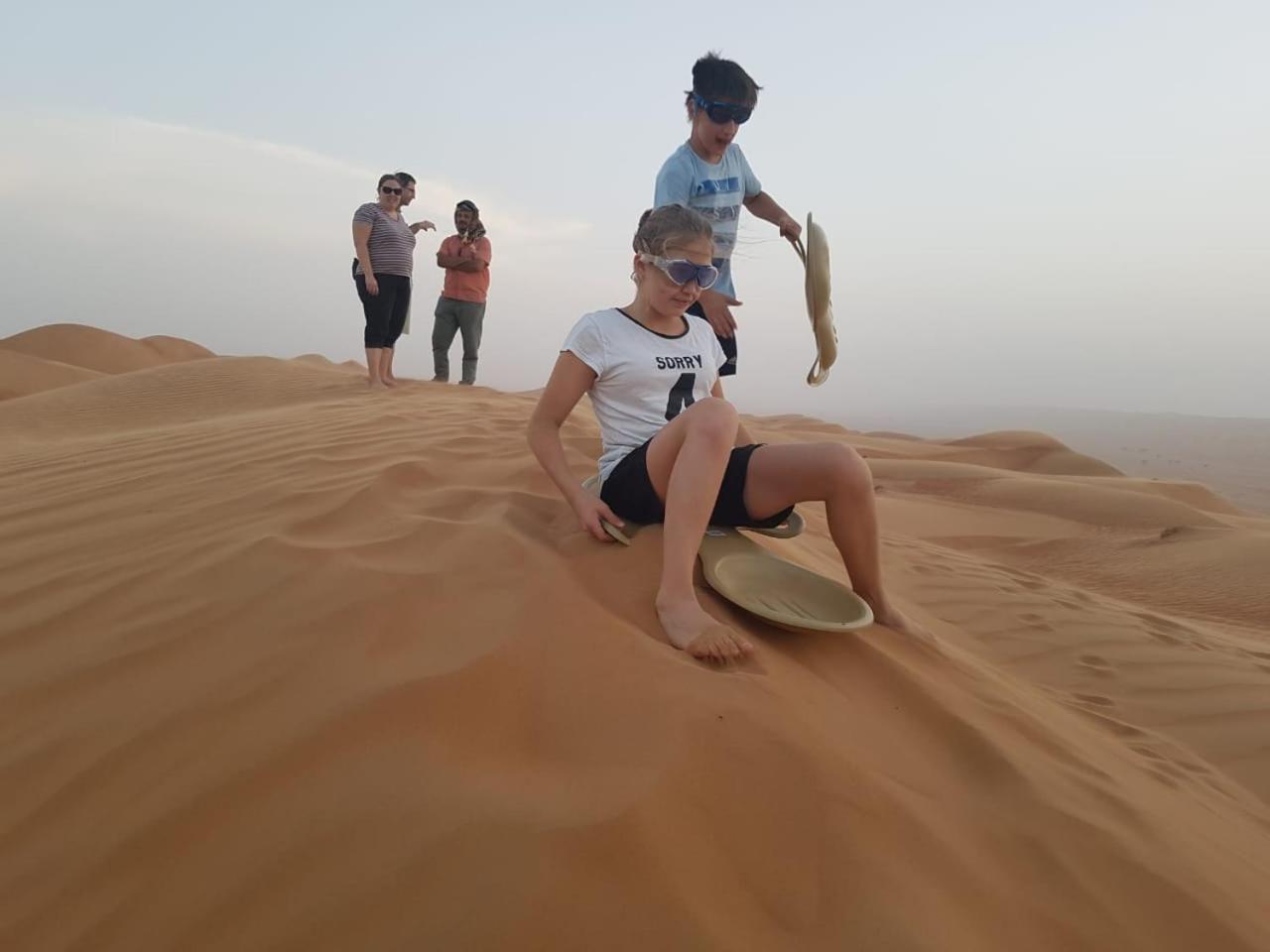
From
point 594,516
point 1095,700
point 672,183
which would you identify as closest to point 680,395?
point 594,516

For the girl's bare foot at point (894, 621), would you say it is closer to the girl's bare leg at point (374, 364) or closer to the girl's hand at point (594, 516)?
the girl's hand at point (594, 516)

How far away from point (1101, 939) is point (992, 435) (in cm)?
1101

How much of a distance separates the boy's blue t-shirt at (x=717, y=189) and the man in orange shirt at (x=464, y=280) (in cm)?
453

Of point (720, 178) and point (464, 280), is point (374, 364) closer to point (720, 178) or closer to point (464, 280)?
point (464, 280)

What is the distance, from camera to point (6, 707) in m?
1.70

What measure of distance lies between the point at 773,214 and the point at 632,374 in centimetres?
172

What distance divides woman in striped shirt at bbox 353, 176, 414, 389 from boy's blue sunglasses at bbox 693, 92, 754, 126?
4.19 meters

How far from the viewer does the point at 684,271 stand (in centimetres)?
250

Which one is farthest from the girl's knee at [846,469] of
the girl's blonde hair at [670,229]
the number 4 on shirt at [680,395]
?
the girl's blonde hair at [670,229]

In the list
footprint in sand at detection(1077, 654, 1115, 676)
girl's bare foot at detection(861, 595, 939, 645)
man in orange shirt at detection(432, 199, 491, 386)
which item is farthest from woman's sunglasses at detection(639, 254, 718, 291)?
man in orange shirt at detection(432, 199, 491, 386)

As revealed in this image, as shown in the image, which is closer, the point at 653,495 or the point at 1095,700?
the point at 653,495

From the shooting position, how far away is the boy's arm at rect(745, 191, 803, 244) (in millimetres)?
3744

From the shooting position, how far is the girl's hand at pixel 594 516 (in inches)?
96.7

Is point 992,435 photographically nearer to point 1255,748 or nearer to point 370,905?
point 1255,748
